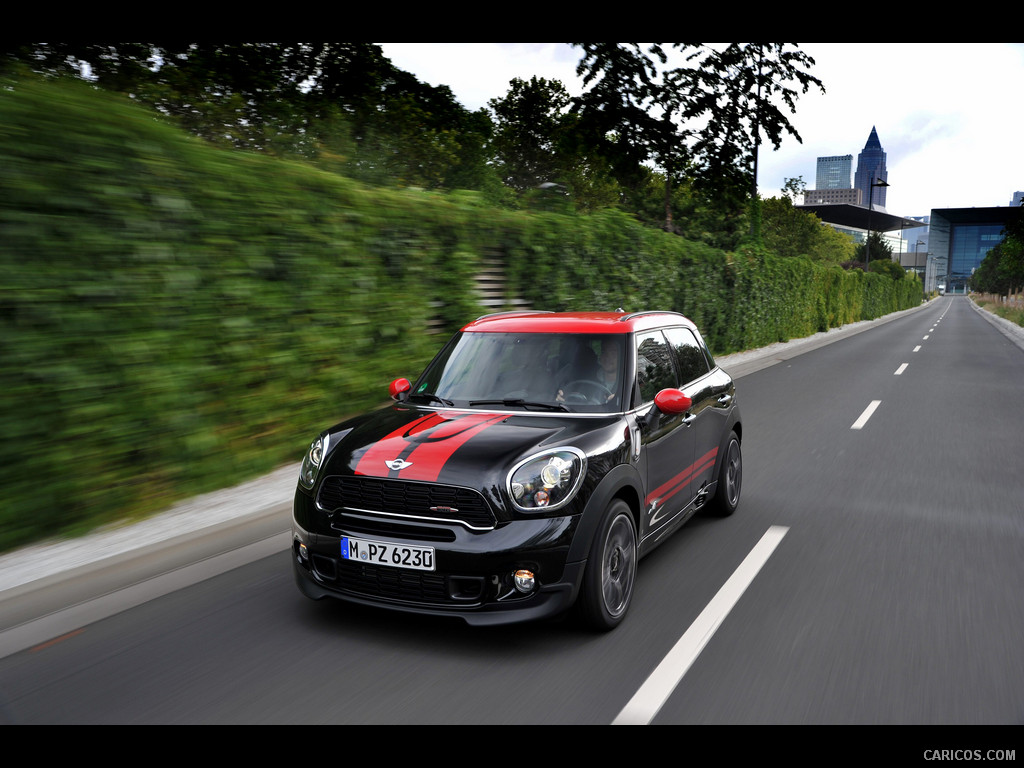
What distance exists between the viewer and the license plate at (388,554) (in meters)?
3.62

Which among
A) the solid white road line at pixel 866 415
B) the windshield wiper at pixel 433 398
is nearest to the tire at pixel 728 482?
the windshield wiper at pixel 433 398

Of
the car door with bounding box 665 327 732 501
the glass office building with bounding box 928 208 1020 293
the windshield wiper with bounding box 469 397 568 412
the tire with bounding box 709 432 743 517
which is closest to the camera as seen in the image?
the windshield wiper with bounding box 469 397 568 412

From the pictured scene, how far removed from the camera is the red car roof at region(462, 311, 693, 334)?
489 centimetres

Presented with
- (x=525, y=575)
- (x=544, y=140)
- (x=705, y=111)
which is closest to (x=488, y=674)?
(x=525, y=575)

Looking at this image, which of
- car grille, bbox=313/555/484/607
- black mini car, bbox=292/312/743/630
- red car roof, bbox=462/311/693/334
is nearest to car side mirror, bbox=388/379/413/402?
black mini car, bbox=292/312/743/630

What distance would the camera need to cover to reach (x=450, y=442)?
12.8 ft

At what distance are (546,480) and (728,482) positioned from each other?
288 cm

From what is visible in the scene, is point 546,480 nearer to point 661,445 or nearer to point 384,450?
point 384,450

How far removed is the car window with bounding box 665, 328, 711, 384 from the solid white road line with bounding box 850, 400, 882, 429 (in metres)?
5.26

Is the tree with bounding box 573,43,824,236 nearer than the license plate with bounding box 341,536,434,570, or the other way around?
the license plate with bounding box 341,536,434,570

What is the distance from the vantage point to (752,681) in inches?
134

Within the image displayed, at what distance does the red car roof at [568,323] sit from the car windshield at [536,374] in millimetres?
55

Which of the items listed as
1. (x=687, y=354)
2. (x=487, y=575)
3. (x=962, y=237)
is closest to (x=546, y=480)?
(x=487, y=575)
